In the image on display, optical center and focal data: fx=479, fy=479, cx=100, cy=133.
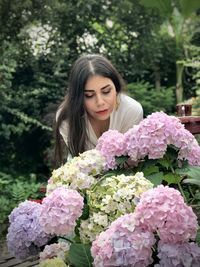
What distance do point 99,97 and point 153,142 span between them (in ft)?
2.65

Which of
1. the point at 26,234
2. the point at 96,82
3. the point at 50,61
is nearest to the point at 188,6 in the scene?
the point at 26,234

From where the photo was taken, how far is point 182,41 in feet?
28.5

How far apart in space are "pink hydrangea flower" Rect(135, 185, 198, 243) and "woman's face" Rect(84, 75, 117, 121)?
3.56ft

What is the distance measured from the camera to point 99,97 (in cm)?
230

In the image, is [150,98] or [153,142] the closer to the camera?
[153,142]

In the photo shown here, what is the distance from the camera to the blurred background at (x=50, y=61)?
5848 millimetres

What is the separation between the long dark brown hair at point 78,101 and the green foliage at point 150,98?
442 centimetres

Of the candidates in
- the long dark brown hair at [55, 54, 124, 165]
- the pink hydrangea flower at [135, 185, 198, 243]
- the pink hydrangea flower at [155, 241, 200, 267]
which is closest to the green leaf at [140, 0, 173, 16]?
the pink hydrangea flower at [135, 185, 198, 243]

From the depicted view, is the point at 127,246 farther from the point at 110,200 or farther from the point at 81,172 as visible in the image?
the point at 81,172

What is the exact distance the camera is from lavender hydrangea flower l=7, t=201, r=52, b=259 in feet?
5.36

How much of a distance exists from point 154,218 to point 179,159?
17.9 inches

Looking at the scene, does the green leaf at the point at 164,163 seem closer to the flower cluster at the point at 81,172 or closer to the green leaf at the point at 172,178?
the green leaf at the point at 172,178

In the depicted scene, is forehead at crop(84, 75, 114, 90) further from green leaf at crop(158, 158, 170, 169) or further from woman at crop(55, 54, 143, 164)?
green leaf at crop(158, 158, 170, 169)

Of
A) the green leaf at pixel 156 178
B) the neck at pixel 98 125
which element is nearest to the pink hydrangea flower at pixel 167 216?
the green leaf at pixel 156 178
